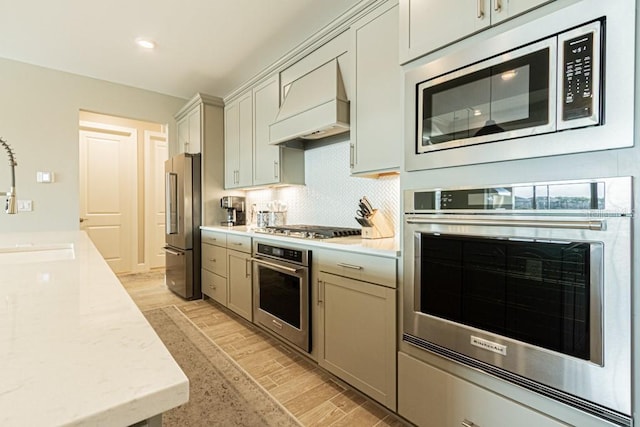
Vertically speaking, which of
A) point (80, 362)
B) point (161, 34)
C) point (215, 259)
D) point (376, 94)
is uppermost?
point (161, 34)

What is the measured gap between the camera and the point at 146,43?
2957 mm

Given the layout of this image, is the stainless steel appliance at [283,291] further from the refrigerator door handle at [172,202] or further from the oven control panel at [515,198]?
the refrigerator door handle at [172,202]

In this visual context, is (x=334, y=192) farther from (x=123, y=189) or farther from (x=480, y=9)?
(x=123, y=189)

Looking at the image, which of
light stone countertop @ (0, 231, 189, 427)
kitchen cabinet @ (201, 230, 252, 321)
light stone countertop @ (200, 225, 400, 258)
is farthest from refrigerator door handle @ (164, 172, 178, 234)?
light stone countertop @ (0, 231, 189, 427)

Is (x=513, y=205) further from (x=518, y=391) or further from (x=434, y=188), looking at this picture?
(x=518, y=391)

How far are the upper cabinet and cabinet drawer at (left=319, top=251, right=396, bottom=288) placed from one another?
105 cm

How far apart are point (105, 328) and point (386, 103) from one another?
71.1 inches

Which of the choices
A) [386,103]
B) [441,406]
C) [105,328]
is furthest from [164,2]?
[441,406]

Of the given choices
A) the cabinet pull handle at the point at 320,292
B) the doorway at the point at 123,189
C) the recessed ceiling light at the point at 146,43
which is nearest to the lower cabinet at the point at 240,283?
the cabinet pull handle at the point at 320,292

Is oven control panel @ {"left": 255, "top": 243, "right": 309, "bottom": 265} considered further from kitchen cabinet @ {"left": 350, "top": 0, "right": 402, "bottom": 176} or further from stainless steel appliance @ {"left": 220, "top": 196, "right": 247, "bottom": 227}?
stainless steel appliance @ {"left": 220, "top": 196, "right": 247, "bottom": 227}

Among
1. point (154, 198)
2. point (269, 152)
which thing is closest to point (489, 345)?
point (269, 152)

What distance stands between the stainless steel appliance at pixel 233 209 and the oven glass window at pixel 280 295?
1408 millimetres

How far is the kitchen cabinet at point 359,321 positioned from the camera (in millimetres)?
1683

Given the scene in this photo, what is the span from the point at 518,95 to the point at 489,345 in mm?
995
